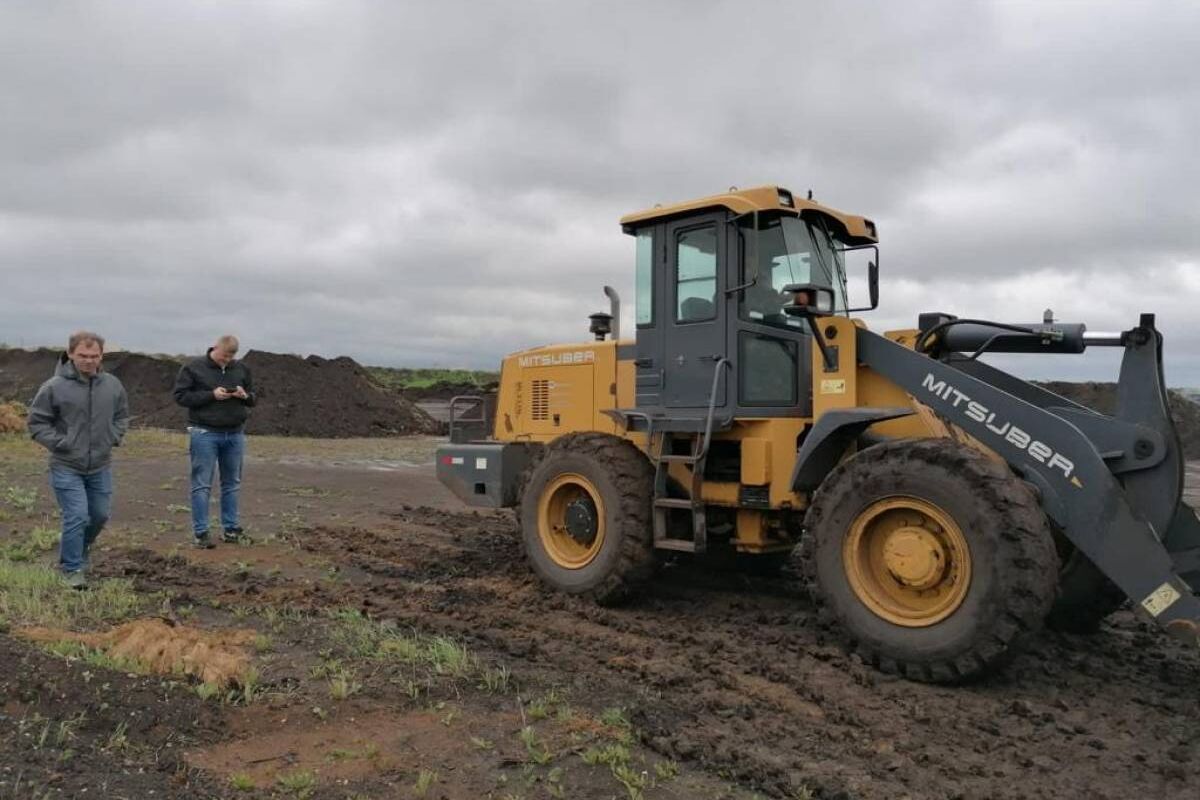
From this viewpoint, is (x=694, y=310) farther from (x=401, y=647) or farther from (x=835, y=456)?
(x=401, y=647)

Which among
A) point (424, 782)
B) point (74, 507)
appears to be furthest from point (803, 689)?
point (74, 507)

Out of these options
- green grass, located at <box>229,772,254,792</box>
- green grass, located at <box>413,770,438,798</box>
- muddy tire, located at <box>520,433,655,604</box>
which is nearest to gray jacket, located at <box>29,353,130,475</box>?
muddy tire, located at <box>520,433,655,604</box>

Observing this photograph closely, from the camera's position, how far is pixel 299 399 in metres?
27.5

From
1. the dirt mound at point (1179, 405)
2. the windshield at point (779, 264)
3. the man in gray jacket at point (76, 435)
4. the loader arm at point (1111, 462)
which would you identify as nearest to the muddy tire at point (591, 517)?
the windshield at point (779, 264)

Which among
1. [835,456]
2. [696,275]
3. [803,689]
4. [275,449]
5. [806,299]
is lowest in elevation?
[803,689]

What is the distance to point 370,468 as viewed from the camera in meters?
16.7

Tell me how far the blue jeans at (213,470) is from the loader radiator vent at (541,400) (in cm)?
283

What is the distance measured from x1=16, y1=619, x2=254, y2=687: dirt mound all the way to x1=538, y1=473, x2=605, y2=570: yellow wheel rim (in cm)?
230

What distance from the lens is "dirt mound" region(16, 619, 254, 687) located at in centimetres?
450

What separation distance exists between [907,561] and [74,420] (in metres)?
5.48

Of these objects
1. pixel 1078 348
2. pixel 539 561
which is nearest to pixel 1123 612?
pixel 1078 348

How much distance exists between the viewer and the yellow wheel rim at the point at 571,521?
21.8 feet

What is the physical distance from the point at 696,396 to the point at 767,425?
1.90 ft

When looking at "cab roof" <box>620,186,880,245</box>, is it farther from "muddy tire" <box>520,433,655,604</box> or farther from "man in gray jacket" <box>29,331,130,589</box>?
"man in gray jacket" <box>29,331,130,589</box>
